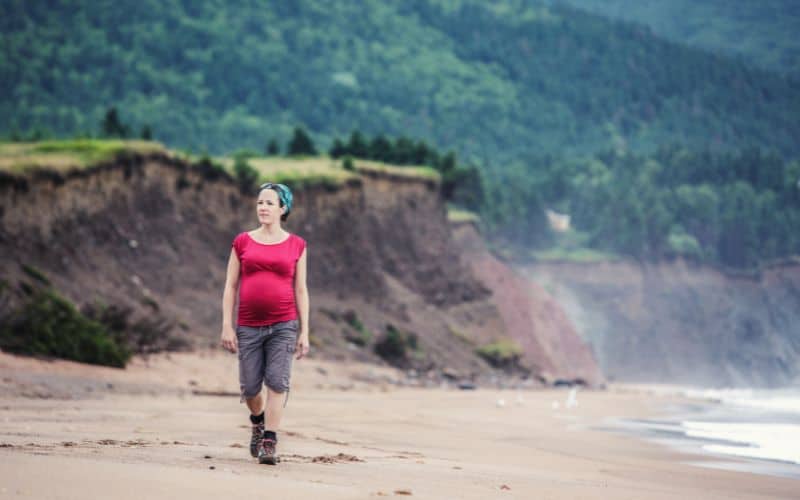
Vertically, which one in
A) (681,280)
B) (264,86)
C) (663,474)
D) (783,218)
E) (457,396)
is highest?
(264,86)

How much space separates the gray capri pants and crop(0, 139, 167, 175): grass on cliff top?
16864 mm

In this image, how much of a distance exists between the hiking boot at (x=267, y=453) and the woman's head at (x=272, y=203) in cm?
162

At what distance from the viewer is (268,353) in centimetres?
933

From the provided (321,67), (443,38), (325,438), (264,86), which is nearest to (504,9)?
(443,38)

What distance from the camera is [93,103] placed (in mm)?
120375

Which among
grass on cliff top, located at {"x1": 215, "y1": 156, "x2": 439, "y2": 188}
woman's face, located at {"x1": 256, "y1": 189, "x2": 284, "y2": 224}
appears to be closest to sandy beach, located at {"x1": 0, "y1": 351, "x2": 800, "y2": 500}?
woman's face, located at {"x1": 256, "y1": 189, "x2": 284, "y2": 224}

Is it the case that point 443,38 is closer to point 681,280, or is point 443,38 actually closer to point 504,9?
point 504,9

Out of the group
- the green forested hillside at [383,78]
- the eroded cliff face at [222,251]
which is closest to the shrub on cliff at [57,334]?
the eroded cliff face at [222,251]

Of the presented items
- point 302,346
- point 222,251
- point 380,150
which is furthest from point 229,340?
point 380,150

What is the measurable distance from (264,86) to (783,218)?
55.8 m

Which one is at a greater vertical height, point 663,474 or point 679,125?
point 679,125

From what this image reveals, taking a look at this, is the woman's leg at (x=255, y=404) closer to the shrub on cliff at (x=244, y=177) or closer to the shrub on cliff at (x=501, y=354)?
the shrub on cliff at (x=244, y=177)

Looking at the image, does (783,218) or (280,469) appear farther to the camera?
(783,218)

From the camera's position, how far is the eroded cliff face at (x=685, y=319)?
94.1 m
